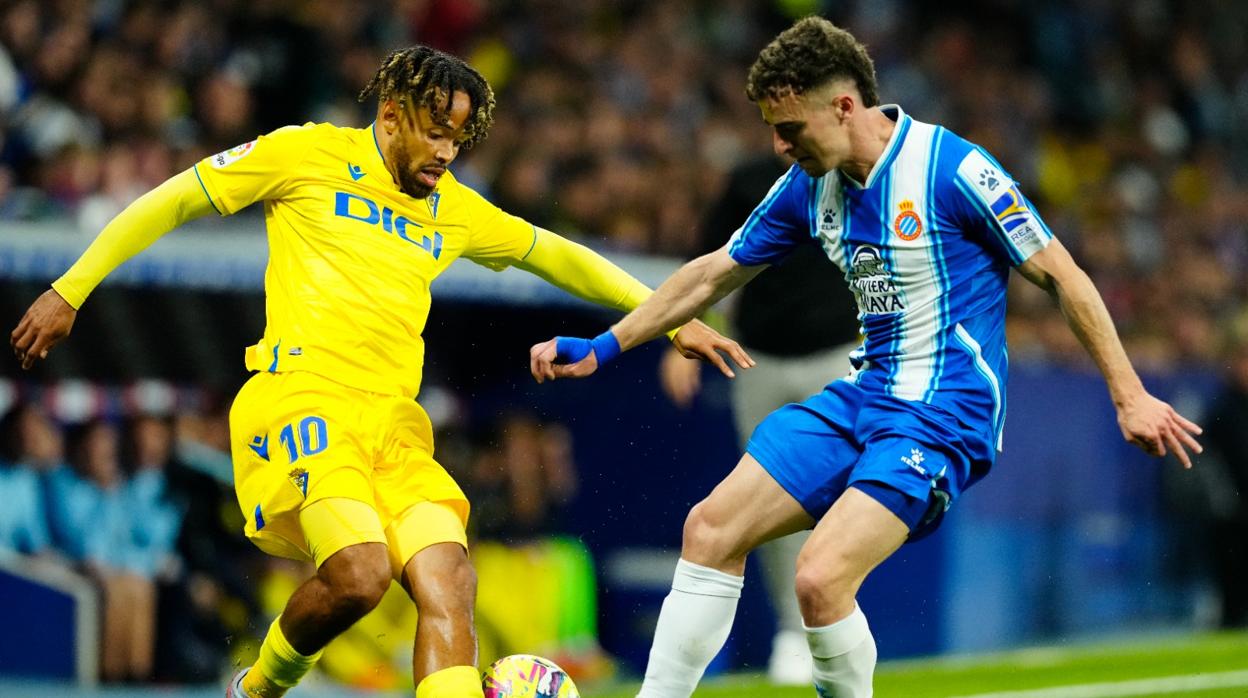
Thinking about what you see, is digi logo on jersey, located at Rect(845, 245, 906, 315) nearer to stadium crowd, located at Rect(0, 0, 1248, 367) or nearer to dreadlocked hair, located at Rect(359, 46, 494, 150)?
dreadlocked hair, located at Rect(359, 46, 494, 150)

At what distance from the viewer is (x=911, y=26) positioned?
18094 mm

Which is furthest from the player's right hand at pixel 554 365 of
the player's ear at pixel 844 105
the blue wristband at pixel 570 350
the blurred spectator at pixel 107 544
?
the blurred spectator at pixel 107 544

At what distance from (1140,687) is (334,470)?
5167mm

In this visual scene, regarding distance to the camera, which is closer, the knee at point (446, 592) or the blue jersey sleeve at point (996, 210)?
the blue jersey sleeve at point (996, 210)

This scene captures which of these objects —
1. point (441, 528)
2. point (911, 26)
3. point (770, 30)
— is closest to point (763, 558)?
point (441, 528)

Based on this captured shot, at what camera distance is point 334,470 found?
19.1ft

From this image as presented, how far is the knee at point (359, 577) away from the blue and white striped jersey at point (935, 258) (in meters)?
1.62

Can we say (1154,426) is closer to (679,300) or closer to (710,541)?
(710,541)

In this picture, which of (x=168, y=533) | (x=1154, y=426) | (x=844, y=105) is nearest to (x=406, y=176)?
(x=844, y=105)

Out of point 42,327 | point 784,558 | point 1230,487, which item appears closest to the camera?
point 42,327

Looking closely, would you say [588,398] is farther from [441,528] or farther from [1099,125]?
[1099,125]

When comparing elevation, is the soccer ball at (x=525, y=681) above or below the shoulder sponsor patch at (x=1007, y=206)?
below

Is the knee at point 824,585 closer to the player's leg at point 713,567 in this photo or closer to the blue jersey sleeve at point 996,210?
the player's leg at point 713,567

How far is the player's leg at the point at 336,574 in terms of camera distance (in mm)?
5734
